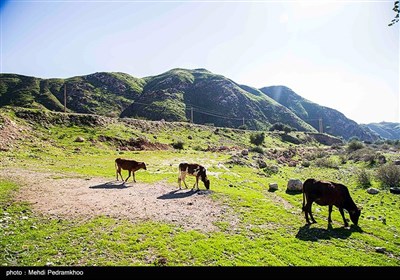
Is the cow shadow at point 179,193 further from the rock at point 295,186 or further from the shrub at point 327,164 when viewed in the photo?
the shrub at point 327,164

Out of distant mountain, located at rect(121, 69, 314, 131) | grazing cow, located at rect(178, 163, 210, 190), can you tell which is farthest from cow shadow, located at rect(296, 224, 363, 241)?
distant mountain, located at rect(121, 69, 314, 131)

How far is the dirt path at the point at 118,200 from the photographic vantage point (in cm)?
1509

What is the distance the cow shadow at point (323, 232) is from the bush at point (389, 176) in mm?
20040

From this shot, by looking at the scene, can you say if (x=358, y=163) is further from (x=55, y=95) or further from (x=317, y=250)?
(x=55, y=95)

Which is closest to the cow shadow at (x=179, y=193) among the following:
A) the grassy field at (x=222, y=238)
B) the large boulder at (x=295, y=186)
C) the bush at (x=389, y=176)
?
the grassy field at (x=222, y=238)

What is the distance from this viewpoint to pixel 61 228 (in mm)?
12648

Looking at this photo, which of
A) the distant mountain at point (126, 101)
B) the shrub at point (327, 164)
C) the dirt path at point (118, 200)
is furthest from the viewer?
the distant mountain at point (126, 101)

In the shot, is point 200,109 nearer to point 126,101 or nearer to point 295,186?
point 126,101

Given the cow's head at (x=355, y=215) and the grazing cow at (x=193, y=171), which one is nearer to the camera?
the cow's head at (x=355, y=215)

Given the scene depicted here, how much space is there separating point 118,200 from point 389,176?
31714 mm

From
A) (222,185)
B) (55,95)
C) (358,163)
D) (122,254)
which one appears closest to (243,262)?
(122,254)

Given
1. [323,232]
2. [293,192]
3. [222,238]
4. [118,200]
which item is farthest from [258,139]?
[222,238]

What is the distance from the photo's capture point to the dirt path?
49.5 feet

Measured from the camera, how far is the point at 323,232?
47.1 ft
